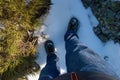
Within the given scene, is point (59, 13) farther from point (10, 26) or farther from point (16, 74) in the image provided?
point (16, 74)

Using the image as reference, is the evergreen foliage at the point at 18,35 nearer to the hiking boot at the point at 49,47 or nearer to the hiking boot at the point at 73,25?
the hiking boot at the point at 49,47

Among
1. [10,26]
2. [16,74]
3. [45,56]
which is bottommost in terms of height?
[16,74]

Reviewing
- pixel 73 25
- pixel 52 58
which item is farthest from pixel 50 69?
pixel 73 25

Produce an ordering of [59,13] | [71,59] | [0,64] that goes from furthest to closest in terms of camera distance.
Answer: [59,13], [0,64], [71,59]

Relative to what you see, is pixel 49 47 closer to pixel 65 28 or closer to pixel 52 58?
pixel 52 58

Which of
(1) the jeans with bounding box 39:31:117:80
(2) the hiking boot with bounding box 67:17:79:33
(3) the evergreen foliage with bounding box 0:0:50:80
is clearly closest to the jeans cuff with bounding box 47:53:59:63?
(1) the jeans with bounding box 39:31:117:80

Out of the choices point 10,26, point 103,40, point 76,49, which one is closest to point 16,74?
point 10,26

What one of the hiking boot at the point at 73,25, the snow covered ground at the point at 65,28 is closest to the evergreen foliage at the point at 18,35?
the snow covered ground at the point at 65,28

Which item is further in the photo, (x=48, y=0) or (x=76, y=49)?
(x=48, y=0)

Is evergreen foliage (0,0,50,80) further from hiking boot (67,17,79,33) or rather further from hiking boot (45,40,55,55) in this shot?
hiking boot (67,17,79,33)
